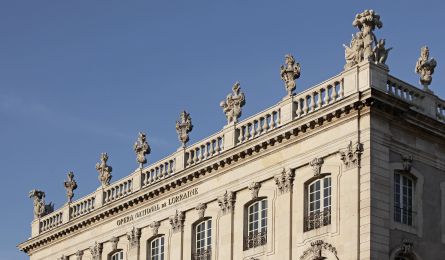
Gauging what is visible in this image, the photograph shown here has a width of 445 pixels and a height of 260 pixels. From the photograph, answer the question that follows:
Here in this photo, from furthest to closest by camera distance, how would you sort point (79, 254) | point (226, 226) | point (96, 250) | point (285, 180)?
1. point (79, 254)
2. point (96, 250)
3. point (226, 226)
4. point (285, 180)

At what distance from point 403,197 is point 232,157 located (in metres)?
8.54

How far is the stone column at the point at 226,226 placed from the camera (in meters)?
48.2

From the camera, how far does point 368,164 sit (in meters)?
41.9

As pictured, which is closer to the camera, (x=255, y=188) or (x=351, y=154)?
(x=351, y=154)

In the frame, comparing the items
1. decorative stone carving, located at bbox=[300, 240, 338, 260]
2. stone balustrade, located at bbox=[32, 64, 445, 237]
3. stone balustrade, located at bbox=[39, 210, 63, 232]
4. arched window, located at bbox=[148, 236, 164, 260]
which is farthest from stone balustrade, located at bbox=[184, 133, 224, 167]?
stone balustrade, located at bbox=[39, 210, 63, 232]

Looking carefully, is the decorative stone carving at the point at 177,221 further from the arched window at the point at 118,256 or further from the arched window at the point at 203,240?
the arched window at the point at 118,256

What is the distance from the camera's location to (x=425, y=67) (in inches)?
1801

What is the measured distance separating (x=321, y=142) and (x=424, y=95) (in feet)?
15.6

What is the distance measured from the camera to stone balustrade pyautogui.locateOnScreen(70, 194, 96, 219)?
196ft

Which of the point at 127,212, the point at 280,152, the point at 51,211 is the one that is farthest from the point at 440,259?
the point at 51,211

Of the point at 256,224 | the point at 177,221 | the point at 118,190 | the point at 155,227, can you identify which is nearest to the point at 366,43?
the point at 256,224

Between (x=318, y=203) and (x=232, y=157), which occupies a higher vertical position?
(x=232, y=157)

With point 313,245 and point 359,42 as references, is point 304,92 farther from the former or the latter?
point 313,245

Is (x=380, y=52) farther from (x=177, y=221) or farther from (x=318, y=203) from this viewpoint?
(x=177, y=221)
